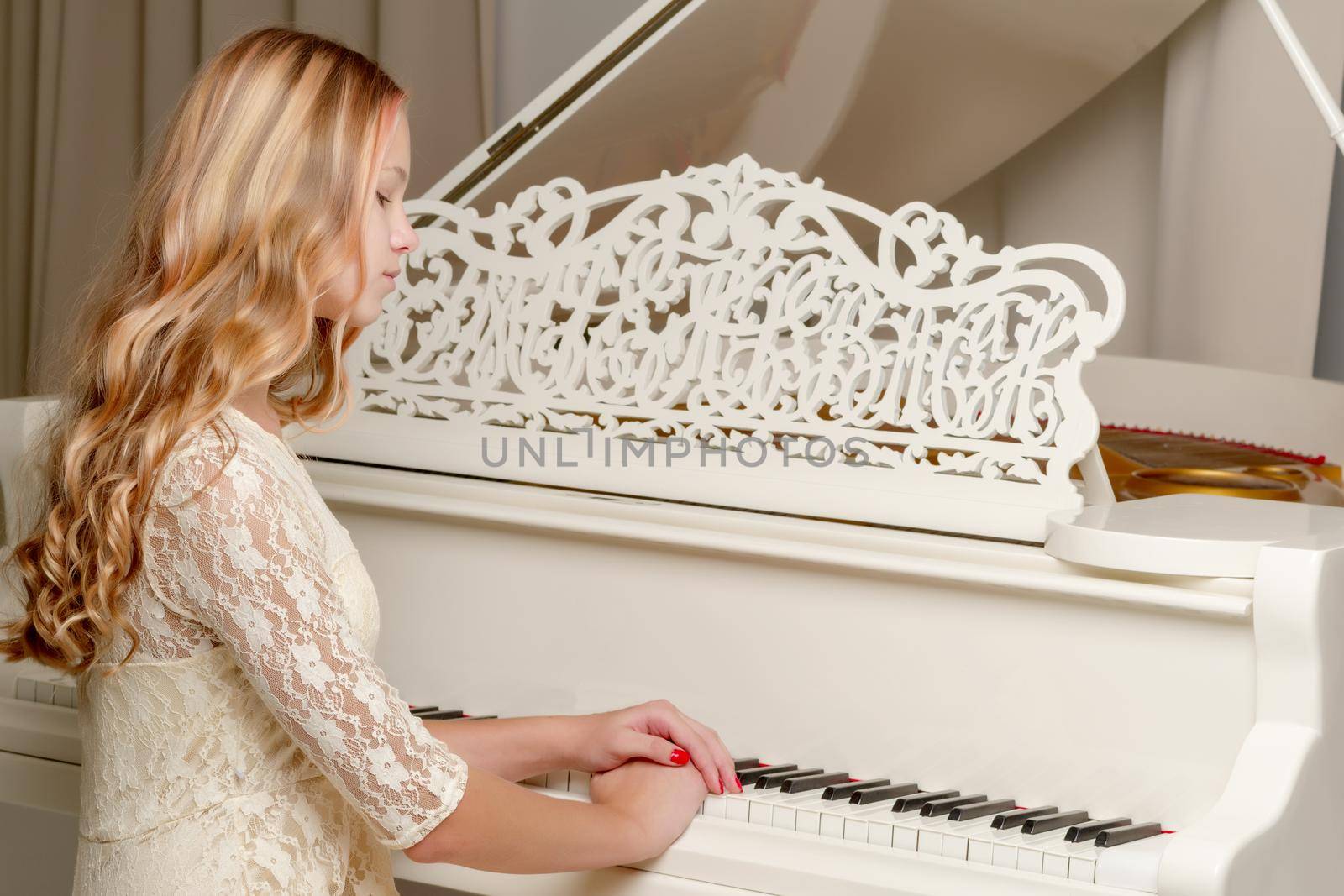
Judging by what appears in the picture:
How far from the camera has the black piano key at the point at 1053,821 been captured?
1420 millimetres

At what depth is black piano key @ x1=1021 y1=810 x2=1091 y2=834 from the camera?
1.42m

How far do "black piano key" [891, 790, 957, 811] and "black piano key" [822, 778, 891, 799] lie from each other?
1.7 inches

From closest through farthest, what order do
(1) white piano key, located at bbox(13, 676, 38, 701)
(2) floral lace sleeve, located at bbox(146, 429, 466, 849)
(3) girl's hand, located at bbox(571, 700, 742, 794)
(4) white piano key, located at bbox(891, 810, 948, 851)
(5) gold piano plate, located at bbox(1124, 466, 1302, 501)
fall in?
(2) floral lace sleeve, located at bbox(146, 429, 466, 849) → (4) white piano key, located at bbox(891, 810, 948, 851) → (3) girl's hand, located at bbox(571, 700, 742, 794) → (1) white piano key, located at bbox(13, 676, 38, 701) → (5) gold piano plate, located at bbox(1124, 466, 1302, 501)

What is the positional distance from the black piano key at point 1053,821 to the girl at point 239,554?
0.39m

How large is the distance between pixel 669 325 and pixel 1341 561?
821mm

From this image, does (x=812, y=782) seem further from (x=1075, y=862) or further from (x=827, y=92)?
(x=827, y=92)

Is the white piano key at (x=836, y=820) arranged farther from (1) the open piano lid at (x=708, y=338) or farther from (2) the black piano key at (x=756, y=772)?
(1) the open piano lid at (x=708, y=338)

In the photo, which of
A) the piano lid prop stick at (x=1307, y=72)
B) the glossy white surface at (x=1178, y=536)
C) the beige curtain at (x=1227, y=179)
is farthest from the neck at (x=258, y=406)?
the beige curtain at (x=1227, y=179)

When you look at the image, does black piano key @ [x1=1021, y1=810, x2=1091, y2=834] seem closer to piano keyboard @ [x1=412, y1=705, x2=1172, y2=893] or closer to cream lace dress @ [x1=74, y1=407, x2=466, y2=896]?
piano keyboard @ [x1=412, y1=705, x2=1172, y2=893]

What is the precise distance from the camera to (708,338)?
1757 millimetres

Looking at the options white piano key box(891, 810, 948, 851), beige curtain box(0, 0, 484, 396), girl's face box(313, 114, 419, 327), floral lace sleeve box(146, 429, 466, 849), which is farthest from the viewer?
beige curtain box(0, 0, 484, 396)

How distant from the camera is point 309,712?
1.18 meters

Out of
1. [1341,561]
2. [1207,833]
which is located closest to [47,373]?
[1207,833]

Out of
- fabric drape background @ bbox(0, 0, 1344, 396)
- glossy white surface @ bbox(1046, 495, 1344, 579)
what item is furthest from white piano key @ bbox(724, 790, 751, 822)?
fabric drape background @ bbox(0, 0, 1344, 396)
